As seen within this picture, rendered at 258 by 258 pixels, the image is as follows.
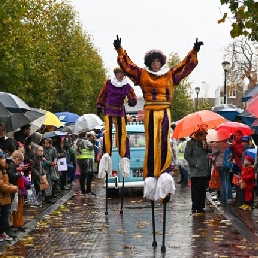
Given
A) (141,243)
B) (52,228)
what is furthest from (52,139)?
(141,243)

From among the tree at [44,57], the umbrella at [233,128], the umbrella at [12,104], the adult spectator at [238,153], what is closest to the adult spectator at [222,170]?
the adult spectator at [238,153]

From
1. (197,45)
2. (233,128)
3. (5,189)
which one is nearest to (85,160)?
(233,128)

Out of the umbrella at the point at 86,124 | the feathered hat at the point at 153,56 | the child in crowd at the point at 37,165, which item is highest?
the feathered hat at the point at 153,56

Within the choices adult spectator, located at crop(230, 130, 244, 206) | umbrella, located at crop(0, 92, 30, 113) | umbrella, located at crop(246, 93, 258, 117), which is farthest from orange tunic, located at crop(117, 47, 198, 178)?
adult spectator, located at crop(230, 130, 244, 206)

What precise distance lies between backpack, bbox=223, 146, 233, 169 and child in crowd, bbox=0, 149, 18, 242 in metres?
6.98

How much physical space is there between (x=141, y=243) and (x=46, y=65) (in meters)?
22.3

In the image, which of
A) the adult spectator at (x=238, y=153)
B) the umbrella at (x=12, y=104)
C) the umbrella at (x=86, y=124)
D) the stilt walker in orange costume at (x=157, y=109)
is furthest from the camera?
the umbrella at (x=86, y=124)

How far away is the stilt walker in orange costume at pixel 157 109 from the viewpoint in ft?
40.0

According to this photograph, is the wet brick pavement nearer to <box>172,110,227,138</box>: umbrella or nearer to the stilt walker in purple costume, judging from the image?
the stilt walker in purple costume

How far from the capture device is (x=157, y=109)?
12281 millimetres

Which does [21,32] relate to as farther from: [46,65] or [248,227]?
[248,227]

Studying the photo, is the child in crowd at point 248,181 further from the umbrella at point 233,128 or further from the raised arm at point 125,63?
the raised arm at point 125,63

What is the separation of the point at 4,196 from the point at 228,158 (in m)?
7.41

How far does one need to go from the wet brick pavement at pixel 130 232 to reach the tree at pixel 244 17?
3.17 meters
